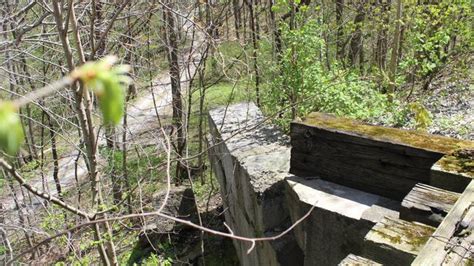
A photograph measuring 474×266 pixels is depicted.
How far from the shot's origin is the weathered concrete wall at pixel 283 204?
2752 mm

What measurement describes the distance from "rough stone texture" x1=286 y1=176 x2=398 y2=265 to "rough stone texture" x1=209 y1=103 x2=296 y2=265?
17.2 inches

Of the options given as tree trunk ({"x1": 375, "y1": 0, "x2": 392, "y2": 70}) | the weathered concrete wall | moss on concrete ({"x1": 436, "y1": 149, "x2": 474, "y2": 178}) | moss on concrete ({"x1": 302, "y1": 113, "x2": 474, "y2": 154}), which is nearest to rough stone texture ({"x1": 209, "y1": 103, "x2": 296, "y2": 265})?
the weathered concrete wall

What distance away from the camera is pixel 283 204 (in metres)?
3.70

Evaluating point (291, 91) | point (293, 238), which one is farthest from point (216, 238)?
point (293, 238)

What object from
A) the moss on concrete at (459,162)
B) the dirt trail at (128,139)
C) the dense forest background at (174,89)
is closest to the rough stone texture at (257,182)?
the dense forest background at (174,89)

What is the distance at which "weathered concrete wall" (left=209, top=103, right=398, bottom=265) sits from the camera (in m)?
2.75

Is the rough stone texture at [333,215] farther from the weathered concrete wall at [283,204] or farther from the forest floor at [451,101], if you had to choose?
the forest floor at [451,101]

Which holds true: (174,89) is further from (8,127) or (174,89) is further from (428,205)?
(8,127)

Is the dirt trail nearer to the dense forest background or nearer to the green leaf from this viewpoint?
the dense forest background

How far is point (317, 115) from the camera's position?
10.8ft

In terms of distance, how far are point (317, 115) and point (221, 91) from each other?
13.4m

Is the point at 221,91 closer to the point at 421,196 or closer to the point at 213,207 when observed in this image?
the point at 213,207

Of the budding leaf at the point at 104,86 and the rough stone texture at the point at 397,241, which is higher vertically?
the budding leaf at the point at 104,86

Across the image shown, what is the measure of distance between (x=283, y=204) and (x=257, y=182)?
1.01ft
